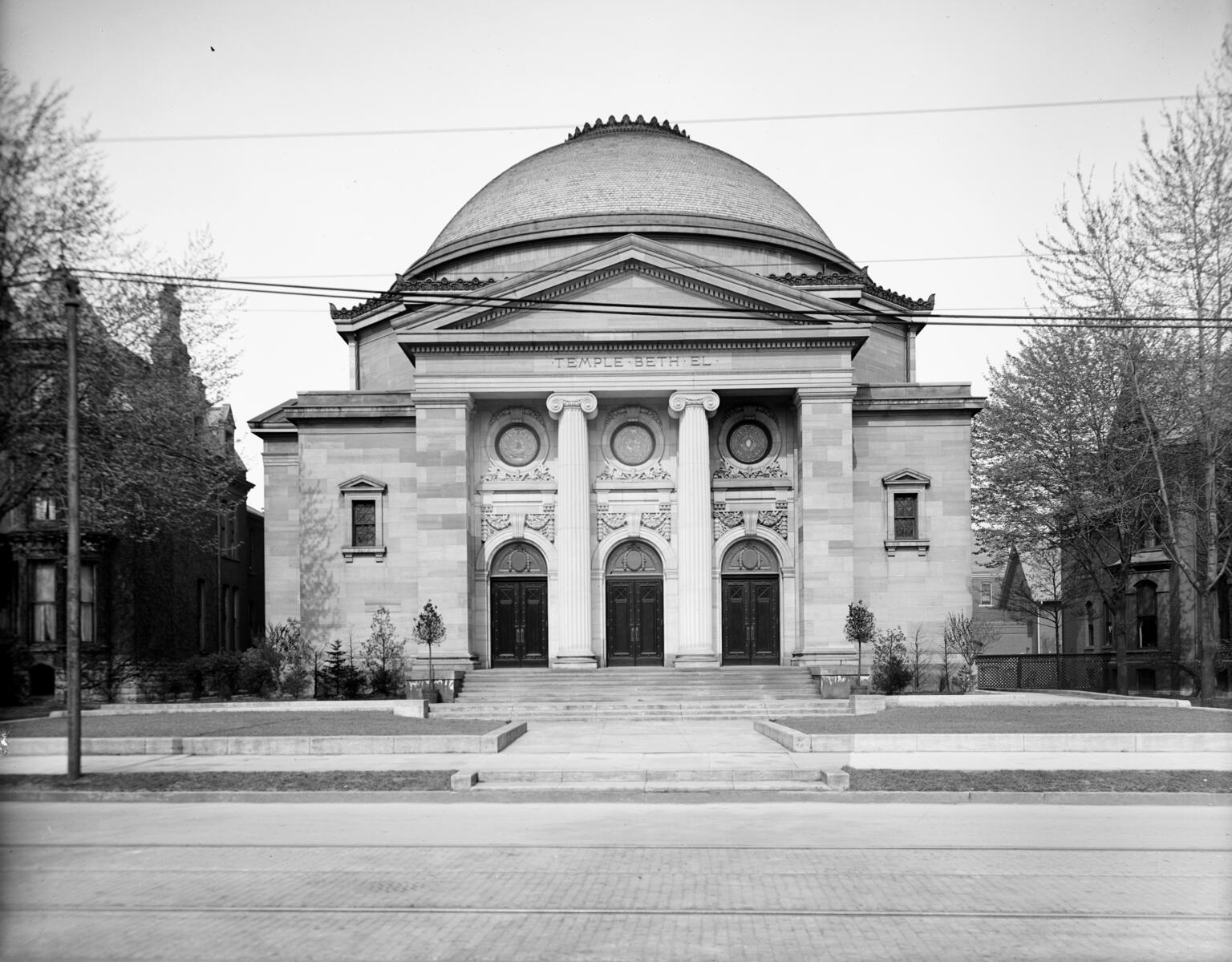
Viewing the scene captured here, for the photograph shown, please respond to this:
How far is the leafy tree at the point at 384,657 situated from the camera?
1567 inches

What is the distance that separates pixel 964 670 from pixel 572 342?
653 inches

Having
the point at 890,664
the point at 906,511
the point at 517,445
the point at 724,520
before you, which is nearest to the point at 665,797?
the point at 890,664

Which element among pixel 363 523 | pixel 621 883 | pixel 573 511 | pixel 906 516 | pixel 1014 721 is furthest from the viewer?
pixel 363 523

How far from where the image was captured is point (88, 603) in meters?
45.0

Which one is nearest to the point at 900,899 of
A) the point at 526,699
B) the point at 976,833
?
the point at 976,833

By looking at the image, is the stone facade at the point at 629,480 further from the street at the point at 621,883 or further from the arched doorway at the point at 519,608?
the street at the point at 621,883

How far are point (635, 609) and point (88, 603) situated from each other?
61.6 feet

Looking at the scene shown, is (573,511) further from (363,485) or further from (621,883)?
(621,883)

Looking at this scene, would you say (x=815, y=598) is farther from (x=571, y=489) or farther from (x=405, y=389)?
(x=405, y=389)

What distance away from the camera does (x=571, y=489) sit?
42188 mm

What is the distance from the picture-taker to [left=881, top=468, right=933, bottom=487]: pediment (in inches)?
1748

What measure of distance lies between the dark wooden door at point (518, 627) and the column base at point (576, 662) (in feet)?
7.55

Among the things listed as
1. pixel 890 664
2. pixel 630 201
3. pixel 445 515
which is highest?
pixel 630 201

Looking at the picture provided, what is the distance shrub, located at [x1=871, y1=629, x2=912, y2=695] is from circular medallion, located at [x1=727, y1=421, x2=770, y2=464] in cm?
723
